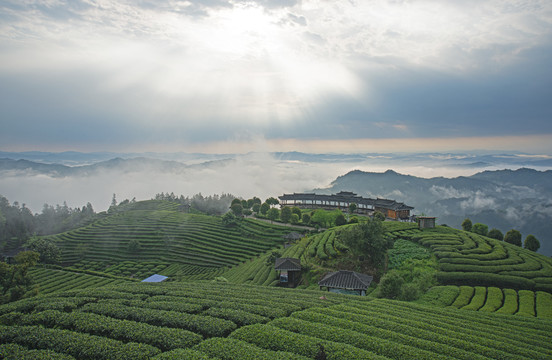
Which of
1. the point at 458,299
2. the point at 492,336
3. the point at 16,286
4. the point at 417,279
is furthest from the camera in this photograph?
the point at 16,286

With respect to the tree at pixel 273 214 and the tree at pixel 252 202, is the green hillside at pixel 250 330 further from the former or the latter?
the tree at pixel 252 202

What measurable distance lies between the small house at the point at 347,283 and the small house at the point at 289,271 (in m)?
6.42

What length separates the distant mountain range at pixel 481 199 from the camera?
111944 mm

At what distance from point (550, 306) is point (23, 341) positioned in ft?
116

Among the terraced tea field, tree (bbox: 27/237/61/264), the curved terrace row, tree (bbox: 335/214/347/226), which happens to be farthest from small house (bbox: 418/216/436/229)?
tree (bbox: 27/237/61/264)

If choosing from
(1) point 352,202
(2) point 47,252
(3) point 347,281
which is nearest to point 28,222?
(2) point 47,252

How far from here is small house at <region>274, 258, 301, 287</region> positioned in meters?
35.3

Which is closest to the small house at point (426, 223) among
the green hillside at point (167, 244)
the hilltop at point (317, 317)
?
the hilltop at point (317, 317)

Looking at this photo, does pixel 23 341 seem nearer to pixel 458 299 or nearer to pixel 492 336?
pixel 492 336

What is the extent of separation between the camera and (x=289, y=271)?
35.9m

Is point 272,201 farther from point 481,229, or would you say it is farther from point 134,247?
point 481,229

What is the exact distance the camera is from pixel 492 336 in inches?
612

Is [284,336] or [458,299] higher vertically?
[284,336]

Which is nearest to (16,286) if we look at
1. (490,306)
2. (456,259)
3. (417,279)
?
(417,279)
